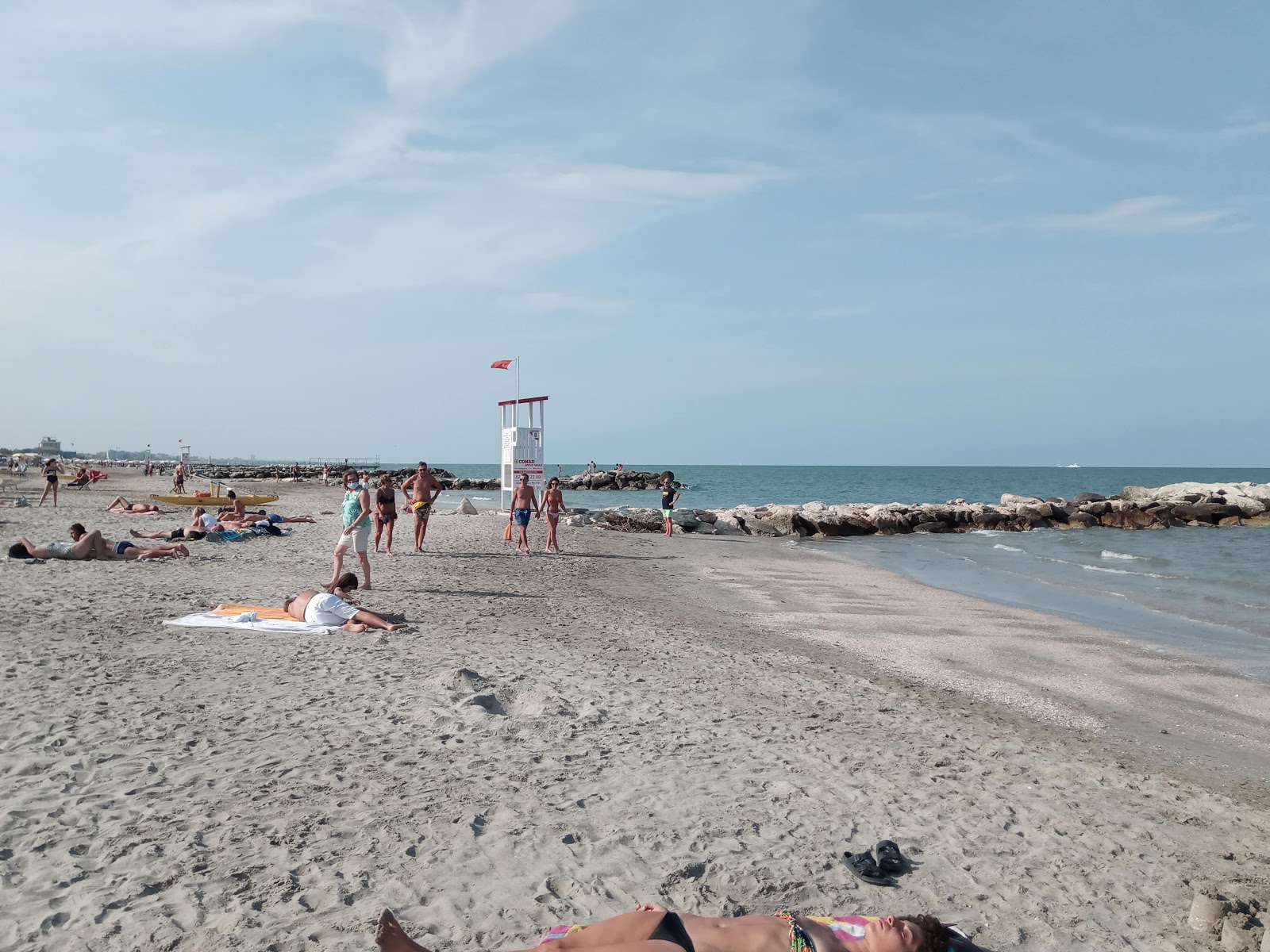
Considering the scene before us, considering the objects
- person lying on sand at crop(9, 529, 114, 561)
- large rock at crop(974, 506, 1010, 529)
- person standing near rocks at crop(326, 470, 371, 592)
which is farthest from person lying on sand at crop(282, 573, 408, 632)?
large rock at crop(974, 506, 1010, 529)

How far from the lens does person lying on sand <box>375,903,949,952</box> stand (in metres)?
2.76

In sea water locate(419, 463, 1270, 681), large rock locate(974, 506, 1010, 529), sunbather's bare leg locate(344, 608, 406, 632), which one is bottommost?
sea water locate(419, 463, 1270, 681)

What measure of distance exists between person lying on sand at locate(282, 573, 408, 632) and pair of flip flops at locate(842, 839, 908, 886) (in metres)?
5.83

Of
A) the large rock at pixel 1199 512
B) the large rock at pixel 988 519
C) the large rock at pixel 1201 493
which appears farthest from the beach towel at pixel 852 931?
the large rock at pixel 1201 493

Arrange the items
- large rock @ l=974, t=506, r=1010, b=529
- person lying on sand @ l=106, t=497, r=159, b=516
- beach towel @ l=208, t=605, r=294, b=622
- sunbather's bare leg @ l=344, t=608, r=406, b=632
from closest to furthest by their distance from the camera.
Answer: sunbather's bare leg @ l=344, t=608, r=406, b=632, beach towel @ l=208, t=605, r=294, b=622, person lying on sand @ l=106, t=497, r=159, b=516, large rock @ l=974, t=506, r=1010, b=529

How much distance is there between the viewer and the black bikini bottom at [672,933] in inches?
109

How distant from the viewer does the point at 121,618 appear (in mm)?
8695

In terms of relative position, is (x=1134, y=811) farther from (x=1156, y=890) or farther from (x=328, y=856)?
(x=328, y=856)

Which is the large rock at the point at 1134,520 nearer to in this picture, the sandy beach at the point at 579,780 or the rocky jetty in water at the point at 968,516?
the rocky jetty in water at the point at 968,516

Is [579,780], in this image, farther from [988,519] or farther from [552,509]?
[988,519]

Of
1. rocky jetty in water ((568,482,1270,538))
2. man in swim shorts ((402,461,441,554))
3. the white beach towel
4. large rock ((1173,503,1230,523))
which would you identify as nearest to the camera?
the white beach towel

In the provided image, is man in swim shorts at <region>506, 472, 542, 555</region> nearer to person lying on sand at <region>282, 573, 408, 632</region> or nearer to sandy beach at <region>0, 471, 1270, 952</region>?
sandy beach at <region>0, 471, 1270, 952</region>

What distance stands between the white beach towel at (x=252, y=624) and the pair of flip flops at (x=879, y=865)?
19.7ft

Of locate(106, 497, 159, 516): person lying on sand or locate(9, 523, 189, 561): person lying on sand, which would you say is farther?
locate(106, 497, 159, 516): person lying on sand
